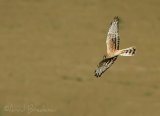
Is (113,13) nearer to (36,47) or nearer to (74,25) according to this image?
(74,25)

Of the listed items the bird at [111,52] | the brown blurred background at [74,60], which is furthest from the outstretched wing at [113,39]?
the brown blurred background at [74,60]

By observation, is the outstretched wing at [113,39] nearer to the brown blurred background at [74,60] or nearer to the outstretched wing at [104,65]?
the outstretched wing at [104,65]

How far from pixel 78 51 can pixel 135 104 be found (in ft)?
4.35

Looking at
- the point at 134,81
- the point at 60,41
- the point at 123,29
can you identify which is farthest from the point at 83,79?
the point at 123,29

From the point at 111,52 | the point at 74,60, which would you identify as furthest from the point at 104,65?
the point at 74,60

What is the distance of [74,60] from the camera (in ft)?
20.8

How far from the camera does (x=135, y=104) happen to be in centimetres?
551

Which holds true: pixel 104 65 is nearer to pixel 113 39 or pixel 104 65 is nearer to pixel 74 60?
pixel 113 39

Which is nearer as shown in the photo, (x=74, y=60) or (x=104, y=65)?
(x=104, y=65)

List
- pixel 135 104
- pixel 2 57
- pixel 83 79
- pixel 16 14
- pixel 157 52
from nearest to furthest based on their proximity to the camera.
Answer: pixel 135 104 < pixel 83 79 < pixel 2 57 < pixel 157 52 < pixel 16 14

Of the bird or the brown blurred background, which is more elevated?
the brown blurred background

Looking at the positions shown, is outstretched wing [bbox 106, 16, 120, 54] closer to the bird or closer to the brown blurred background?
the bird

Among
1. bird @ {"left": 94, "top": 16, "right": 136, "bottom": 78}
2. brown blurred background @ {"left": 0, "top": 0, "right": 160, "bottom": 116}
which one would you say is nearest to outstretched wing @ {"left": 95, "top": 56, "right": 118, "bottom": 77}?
Answer: bird @ {"left": 94, "top": 16, "right": 136, "bottom": 78}

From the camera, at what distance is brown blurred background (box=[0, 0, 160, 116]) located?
541cm
